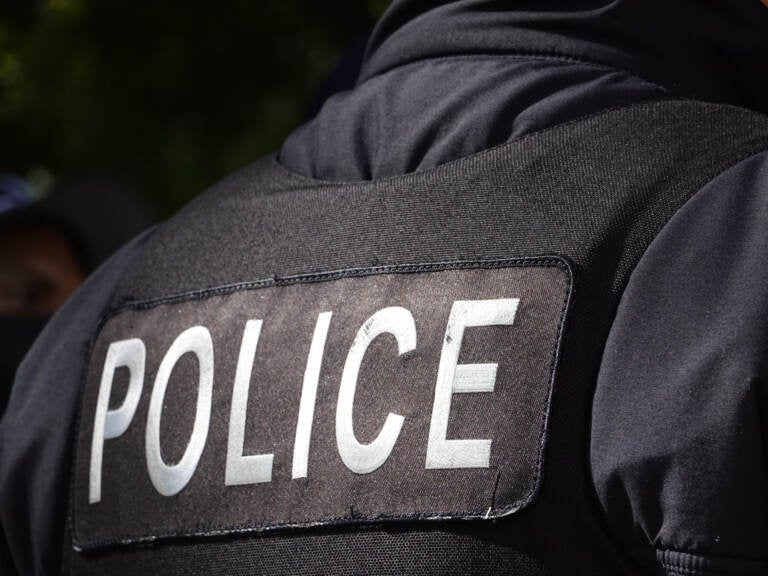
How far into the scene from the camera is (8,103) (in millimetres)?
5703

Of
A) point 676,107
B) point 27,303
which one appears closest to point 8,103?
point 27,303

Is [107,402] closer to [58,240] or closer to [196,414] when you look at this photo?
[196,414]

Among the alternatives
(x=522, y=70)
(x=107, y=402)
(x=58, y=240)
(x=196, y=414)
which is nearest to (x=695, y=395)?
(x=522, y=70)

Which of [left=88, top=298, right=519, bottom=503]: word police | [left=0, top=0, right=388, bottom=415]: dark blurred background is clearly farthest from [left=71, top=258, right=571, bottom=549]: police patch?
[left=0, top=0, right=388, bottom=415]: dark blurred background

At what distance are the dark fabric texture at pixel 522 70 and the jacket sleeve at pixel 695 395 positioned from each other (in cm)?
15

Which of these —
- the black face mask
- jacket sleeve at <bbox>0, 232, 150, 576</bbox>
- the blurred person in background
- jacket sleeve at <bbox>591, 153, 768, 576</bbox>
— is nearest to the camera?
jacket sleeve at <bbox>591, 153, 768, 576</bbox>

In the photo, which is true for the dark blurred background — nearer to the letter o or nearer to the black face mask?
the black face mask

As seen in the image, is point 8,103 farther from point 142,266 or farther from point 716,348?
point 716,348

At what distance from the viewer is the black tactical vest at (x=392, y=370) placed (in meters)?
0.98

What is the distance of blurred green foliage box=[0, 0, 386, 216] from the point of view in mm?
4957

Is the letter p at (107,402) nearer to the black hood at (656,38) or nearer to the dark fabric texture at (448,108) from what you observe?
the dark fabric texture at (448,108)

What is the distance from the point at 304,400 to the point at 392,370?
9 centimetres

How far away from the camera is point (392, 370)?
1.04m

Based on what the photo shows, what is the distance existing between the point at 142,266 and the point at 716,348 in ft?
2.13
